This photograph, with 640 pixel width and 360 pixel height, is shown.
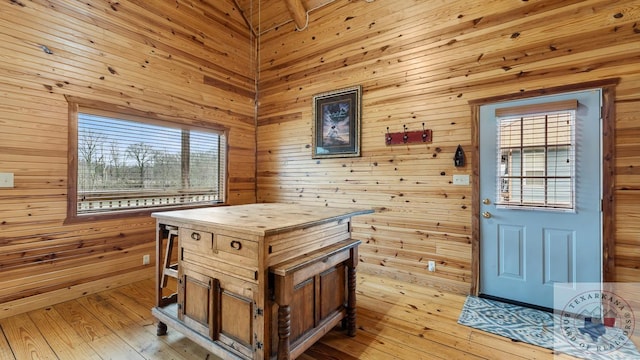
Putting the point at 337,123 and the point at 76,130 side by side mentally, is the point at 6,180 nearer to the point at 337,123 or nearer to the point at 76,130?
the point at 76,130

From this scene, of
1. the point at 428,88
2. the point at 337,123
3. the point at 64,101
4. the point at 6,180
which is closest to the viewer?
the point at 6,180

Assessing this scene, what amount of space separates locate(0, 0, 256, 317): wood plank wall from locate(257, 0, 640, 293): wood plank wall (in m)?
1.56

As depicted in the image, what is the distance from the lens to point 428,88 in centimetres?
320

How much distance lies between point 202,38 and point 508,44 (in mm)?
3897

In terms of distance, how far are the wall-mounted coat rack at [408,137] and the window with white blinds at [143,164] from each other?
2561mm

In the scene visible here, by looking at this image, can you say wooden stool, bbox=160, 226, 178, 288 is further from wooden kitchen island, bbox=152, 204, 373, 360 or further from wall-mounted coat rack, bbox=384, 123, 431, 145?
wall-mounted coat rack, bbox=384, 123, 431, 145

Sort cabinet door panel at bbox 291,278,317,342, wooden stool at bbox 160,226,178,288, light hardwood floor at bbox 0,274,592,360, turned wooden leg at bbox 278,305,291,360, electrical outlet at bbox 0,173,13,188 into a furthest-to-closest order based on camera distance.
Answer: electrical outlet at bbox 0,173,13,188, wooden stool at bbox 160,226,178,288, light hardwood floor at bbox 0,274,592,360, cabinet door panel at bbox 291,278,317,342, turned wooden leg at bbox 278,305,291,360

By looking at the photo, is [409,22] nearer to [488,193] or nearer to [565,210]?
[488,193]

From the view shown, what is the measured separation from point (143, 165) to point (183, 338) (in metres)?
2.24

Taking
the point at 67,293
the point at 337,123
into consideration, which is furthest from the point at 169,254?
the point at 337,123

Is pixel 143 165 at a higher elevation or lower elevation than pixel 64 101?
Result: lower

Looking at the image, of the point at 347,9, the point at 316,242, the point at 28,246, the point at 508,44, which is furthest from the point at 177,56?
the point at 508,44

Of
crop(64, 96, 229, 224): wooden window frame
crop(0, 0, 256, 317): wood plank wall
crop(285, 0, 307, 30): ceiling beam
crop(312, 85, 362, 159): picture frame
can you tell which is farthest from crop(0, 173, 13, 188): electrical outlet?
crop(285, 0, 307, 30): ceiling beam

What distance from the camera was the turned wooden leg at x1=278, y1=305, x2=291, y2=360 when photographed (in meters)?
1.60
